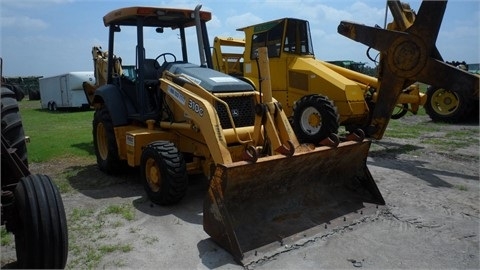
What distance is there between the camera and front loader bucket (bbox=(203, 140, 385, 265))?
391 cm

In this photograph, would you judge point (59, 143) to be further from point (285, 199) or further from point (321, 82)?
point (285, 199)

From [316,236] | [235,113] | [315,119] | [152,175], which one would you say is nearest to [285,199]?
[316,236]

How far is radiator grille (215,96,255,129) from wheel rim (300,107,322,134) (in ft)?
7.90

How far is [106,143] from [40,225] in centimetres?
420

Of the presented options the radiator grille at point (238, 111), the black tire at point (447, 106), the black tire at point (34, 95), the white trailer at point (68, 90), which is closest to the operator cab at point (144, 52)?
the radiator grille at point (238, 111)

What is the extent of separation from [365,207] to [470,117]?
1036 cm

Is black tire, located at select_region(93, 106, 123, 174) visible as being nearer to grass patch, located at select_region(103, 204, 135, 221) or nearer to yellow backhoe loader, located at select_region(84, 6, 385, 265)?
yellow backhoe loader, located at select_region(84, 6, 385, 265)

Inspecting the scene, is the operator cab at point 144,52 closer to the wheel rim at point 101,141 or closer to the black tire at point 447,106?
the wheel rim at point 101,141

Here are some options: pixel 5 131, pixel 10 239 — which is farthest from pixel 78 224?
pixel 5 131

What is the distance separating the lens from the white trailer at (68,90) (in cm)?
2047

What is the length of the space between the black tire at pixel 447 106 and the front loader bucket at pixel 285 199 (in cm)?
923

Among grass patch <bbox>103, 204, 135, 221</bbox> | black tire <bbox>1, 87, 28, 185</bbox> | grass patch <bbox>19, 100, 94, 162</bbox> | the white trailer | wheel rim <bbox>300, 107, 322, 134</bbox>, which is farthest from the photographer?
the white trailer

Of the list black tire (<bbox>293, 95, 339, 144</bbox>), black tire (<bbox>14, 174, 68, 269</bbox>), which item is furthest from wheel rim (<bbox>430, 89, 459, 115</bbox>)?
black tire (<bbox>14, 174, 68, 269</bbox>)

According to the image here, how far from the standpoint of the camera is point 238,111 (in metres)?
5.29
